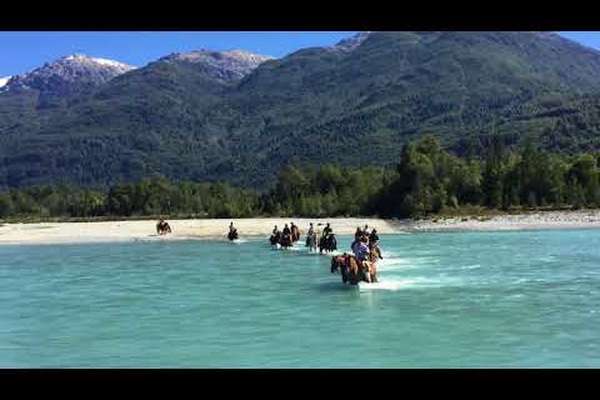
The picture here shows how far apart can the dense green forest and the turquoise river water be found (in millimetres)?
45918

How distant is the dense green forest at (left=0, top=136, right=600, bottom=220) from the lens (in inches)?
3546

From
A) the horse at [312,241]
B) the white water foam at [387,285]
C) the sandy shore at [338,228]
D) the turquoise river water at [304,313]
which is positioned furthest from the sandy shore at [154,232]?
the white water foam at [387,285]

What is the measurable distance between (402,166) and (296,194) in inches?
818

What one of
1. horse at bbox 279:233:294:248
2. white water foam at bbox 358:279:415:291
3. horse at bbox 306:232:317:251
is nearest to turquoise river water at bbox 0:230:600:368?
white water foam at bbox 358:279:415:291

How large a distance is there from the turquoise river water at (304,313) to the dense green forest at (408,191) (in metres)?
45.9

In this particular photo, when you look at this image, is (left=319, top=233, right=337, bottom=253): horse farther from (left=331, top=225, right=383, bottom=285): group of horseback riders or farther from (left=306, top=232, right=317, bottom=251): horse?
(left=331, top=225, right=383, bottom=285): group of horseback riders

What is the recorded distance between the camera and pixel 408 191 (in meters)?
92.6

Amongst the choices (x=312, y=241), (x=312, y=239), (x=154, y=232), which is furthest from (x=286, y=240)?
(x=154, y=232)

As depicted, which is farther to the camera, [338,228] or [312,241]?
[338,228]

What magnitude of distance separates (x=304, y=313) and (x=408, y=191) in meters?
70.3

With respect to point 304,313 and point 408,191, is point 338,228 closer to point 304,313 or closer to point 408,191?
point 408,191

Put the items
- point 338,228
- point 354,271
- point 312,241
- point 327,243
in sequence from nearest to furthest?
1. point 354,271
2. point 327,243
3. point 312,241
4. point 338,228

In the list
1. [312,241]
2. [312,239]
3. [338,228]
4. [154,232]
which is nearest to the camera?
[312,239]
